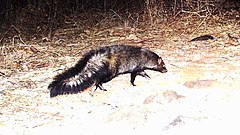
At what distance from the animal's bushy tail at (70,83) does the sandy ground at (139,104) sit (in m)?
0.07

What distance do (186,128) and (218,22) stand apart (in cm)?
497

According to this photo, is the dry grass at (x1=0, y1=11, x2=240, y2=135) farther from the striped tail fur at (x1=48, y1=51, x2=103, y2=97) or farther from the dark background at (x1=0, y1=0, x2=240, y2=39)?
the dark background at (x1=0, y1=0, x2=240, y2=39)

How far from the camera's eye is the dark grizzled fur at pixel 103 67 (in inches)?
192

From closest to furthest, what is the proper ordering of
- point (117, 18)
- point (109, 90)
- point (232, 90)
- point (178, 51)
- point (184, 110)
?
point (184, 110)
point (232, 90)
point (109, 90)
point (178, 51)
point (117, 18)

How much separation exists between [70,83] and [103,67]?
463 millimetres

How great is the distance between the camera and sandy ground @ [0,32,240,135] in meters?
3.90

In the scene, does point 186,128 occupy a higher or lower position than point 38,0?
lower

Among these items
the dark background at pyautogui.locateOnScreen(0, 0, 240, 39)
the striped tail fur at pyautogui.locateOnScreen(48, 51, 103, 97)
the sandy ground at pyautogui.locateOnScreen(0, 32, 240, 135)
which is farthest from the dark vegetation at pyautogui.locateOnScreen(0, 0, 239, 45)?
the striped tail fur at pyautogui.locateOnScreen(48, 51, 103, 97)

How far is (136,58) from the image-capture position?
5539 millimetres

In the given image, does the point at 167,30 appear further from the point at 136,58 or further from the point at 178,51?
the point at 136,58

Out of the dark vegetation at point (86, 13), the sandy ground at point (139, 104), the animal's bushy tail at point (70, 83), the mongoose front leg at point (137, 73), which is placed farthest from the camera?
the dark vegetation at point (86, 13)

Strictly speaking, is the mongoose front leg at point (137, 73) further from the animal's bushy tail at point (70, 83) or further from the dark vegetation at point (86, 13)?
the dark vegetation at point (86, 13)

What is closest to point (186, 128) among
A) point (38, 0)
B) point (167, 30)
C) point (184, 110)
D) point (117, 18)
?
point (184, 110)

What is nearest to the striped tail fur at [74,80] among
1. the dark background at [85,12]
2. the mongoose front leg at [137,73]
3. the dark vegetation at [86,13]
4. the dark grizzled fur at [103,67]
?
the dark grizzled fur at [103,67]
